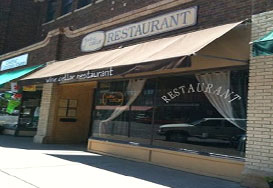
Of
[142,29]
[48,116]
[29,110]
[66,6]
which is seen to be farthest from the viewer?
[66,6]

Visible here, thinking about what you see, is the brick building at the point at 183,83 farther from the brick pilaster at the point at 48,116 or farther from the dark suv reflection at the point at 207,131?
the brick pilaster at the point at 48,116

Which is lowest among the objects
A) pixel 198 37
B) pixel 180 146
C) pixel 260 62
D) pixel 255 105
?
pixel 180 146

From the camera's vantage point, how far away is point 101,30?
1177cm

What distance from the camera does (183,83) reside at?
8.55m

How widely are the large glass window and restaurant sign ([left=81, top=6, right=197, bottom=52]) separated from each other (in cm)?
139

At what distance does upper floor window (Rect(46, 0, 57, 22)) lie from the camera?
18750 mm

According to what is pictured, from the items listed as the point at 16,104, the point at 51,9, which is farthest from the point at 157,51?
the point at 51,9

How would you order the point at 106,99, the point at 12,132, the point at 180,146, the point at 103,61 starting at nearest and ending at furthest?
the point at 180,146 → the point at 103,61 → the point at 106,99 → the point at 12,132

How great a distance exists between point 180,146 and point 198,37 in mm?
2740

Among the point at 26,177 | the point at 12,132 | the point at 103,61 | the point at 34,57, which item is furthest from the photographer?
the point at 12,132

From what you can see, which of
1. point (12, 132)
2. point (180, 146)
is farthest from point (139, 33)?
point (12, 132)

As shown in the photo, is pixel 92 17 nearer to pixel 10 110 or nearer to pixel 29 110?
pixel 29 110

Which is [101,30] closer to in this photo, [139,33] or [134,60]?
[139,33]

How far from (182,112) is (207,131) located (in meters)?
0.93
